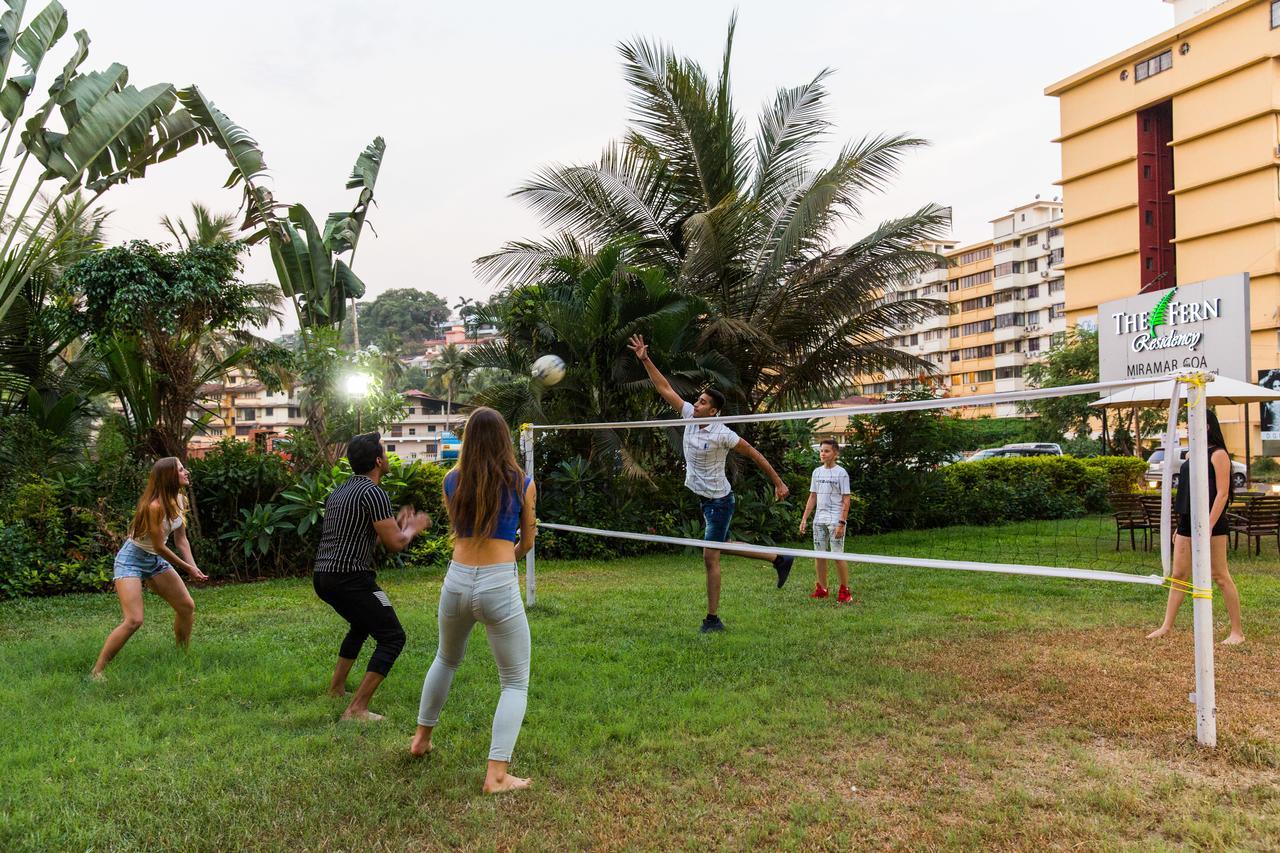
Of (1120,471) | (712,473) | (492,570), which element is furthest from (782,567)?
(1120,471)

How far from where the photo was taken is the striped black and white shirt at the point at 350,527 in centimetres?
521

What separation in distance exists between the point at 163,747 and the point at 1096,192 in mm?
62267

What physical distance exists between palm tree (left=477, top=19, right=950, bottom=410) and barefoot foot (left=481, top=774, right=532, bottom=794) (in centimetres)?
1054

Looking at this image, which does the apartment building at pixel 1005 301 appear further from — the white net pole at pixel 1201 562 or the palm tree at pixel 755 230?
the white net pole at pixel 1201 562

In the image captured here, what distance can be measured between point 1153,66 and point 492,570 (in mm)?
60817

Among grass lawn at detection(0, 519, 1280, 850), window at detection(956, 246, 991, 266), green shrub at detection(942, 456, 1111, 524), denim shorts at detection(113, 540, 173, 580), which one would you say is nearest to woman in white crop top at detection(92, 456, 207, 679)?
denim shorts at detection(113, 540, 173, 580)

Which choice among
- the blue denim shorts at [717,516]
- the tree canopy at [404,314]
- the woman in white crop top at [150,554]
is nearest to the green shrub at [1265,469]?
the blue denim shorts at [717,516]

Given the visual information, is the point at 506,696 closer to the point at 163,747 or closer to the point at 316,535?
the point at 163,747

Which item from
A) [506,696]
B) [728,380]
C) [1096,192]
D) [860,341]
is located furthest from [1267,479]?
[506,696]

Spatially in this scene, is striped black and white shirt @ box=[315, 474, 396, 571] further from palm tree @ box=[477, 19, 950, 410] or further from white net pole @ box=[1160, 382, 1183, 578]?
palm tree @ box=[477, 19, 950, 410]

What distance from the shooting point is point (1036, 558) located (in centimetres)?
1189

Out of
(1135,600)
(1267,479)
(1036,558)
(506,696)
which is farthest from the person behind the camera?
(1267,479)

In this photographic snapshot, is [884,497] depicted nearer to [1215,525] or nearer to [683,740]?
[1215,525]

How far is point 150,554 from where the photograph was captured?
21.1 ft
